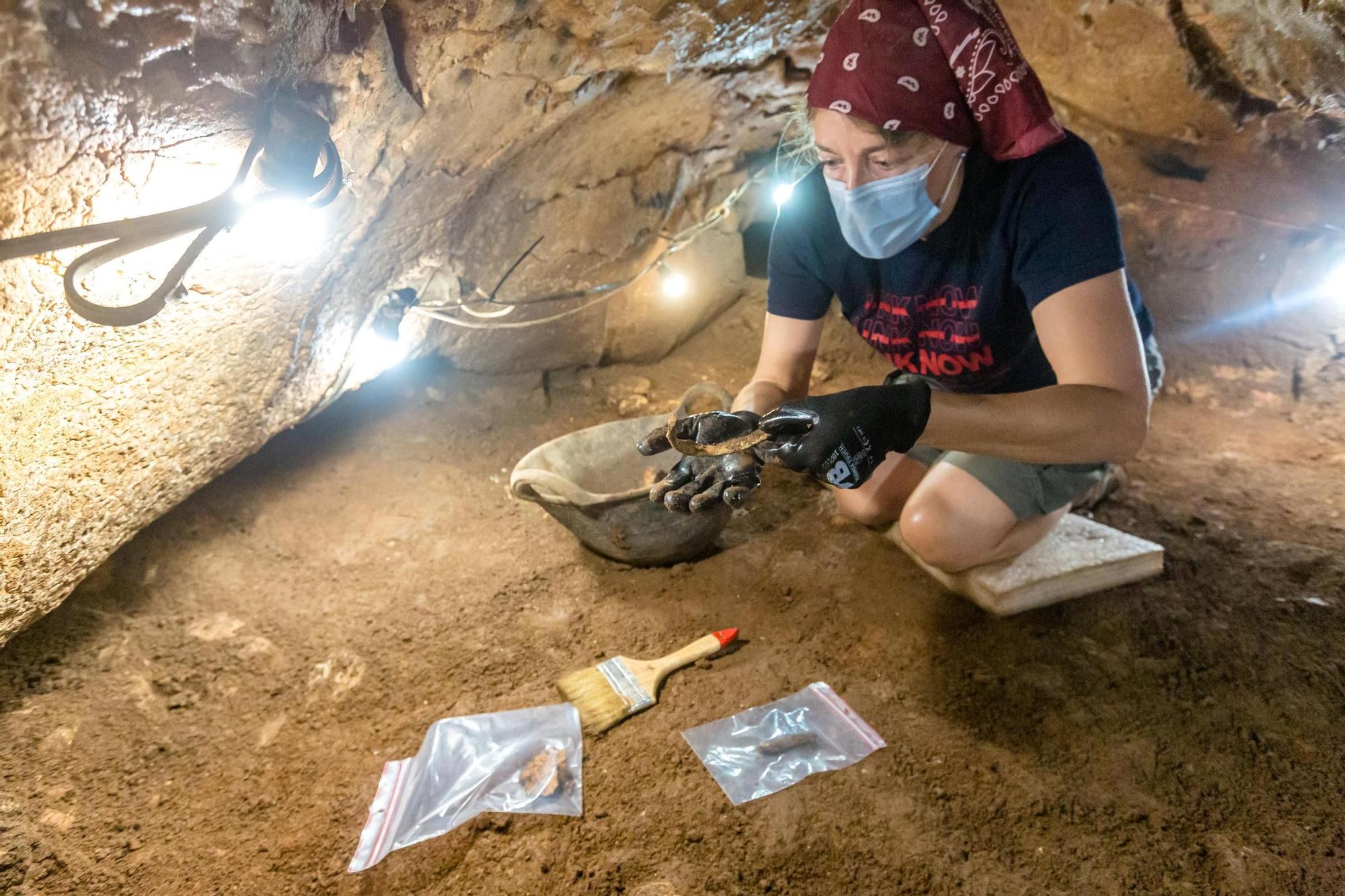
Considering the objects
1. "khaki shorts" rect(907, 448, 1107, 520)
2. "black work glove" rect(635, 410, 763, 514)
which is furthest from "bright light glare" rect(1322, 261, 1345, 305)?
"black work glove" rect(635, 410, 763, 514)

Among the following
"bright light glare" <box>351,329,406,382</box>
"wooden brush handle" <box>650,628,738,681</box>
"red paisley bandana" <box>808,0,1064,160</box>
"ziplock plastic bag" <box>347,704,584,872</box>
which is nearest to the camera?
"red paisley bandana" <box>808,0,1064,160</box>

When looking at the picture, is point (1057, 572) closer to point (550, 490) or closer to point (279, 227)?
point (550, 490)

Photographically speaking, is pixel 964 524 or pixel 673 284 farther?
pixel 673 284

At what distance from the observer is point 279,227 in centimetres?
203

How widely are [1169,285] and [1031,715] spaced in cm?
296

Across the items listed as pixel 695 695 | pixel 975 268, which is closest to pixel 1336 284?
pixel 975 268

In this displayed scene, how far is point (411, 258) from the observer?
297 centimetres

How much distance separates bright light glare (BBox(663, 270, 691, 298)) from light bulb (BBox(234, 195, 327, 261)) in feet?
6.91

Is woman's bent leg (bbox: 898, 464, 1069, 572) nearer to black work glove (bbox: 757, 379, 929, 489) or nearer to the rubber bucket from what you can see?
the rubber bucket

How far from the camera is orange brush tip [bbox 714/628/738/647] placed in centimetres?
211

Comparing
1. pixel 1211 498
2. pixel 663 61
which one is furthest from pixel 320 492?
pixel 1211 498

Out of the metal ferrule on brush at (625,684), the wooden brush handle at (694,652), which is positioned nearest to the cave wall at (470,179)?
the metal ferrule on brush at (625,684)

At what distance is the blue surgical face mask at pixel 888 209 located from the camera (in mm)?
1677

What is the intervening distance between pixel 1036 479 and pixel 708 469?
1136 mm
